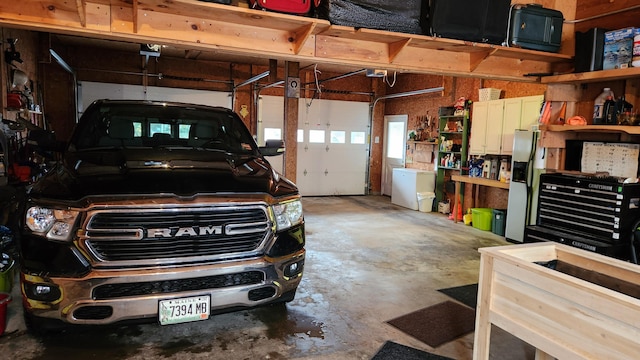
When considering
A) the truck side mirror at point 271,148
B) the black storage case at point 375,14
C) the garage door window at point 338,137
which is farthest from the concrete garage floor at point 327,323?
the garage door window at point 338,137

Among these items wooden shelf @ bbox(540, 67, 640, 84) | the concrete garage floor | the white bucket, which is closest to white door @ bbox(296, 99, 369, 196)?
the white bucket

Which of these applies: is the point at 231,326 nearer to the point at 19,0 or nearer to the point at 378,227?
the point at 19,0

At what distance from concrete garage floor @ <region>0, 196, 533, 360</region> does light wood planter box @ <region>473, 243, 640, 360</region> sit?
33.7 inches

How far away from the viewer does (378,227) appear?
21.3 feet

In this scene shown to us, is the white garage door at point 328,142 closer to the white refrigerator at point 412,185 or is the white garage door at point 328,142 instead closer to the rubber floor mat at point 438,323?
the white refrigerator at point 412,185

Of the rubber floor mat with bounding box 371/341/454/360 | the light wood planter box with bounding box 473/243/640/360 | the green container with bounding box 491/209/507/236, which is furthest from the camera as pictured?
the green container with bounding box 491/209/507/236

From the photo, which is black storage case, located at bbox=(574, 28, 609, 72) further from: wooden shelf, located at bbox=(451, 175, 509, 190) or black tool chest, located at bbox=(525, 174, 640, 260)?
wooden shelf, located at bbox=(451, 175, 509, 190)

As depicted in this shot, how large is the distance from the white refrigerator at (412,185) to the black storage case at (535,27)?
14.5 feet

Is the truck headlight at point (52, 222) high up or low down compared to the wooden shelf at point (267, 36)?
down

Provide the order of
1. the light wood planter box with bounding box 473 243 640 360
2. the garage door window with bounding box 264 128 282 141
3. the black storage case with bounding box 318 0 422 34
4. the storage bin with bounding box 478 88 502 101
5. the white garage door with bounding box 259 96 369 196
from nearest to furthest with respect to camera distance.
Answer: the light wood planter box with bounding box 473 243 640 360 < the black storage case with bounding box 318 0 422 34 < the storage bin with bounding box 478 88 502 101 < the garage door window with bounding box 264 128 282 141 < the white garage door with bounding box 259 96 369 196

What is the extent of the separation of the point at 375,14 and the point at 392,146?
23.2 feet

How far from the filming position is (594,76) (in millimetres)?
3812

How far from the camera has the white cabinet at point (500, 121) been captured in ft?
19.5

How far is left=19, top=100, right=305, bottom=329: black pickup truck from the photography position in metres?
1.96
